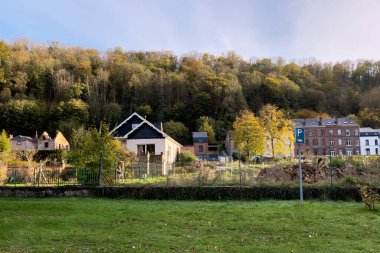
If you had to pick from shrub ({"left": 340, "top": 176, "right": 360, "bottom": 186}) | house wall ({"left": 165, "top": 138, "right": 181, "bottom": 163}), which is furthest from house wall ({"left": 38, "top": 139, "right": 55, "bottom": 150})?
shrub ({"left": 340, "top": 176, "right": 360, "bottom": 186})

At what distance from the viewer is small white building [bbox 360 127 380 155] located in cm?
7362

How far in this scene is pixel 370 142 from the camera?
73.9 m

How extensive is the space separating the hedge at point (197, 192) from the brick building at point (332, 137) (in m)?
61.4

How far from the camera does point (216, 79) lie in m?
88.6

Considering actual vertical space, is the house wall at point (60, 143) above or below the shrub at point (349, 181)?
above

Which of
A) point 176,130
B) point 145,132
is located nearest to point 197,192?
point 145,132

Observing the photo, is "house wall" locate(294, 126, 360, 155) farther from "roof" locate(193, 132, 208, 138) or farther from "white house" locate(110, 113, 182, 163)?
"white house" locate(110, 113, 182, 163)

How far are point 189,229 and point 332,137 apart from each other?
72797mm

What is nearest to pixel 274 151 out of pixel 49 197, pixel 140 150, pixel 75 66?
pixel 140 150

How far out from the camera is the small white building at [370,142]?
73625 millimetres

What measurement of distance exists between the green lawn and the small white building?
69418 mm

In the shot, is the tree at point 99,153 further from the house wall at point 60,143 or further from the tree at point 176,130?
the tree at point 176,130

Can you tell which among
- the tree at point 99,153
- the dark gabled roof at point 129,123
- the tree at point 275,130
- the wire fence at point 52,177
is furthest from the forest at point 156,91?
the tree at point 99,153

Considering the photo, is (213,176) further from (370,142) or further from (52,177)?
(370,142)
